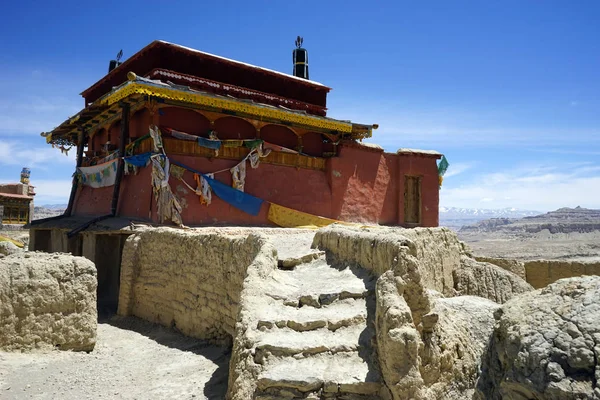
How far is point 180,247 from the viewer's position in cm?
805

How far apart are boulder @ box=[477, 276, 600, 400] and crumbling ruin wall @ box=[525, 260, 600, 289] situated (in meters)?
8.07

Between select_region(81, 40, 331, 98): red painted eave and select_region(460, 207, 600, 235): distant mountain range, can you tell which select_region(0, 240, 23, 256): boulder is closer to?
select_region(81, 40, 331, 98): red painted eave

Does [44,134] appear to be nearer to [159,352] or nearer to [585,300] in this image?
[159,352]

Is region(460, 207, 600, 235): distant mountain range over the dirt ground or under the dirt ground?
over

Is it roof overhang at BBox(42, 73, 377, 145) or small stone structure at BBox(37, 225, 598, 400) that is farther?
roof overhang at BBox(42, 73, 377, 145)

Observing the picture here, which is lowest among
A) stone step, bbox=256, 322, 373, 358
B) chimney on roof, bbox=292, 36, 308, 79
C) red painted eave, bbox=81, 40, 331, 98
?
stone step, bbox=256, 322, 373, 358

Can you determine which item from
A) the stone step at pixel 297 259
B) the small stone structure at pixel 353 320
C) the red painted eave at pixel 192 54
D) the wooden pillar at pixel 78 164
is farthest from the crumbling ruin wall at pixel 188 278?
the wooden pillar at pixel 78 164

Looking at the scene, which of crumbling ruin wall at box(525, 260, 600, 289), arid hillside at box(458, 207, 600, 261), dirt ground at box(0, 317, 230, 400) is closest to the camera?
dirt ground at box(0, 317, 230, 400)

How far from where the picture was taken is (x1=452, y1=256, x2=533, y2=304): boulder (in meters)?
7.82

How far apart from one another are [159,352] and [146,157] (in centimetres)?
525

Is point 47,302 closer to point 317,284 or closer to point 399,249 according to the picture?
point 317,284

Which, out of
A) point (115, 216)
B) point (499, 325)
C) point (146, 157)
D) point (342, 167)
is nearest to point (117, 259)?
point (115, 216)

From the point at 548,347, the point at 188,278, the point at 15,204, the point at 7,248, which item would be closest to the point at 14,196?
the point at 15,204

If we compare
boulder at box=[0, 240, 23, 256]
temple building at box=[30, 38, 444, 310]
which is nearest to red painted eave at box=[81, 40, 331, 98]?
temple building at box=[30, 38, 444, 310]
